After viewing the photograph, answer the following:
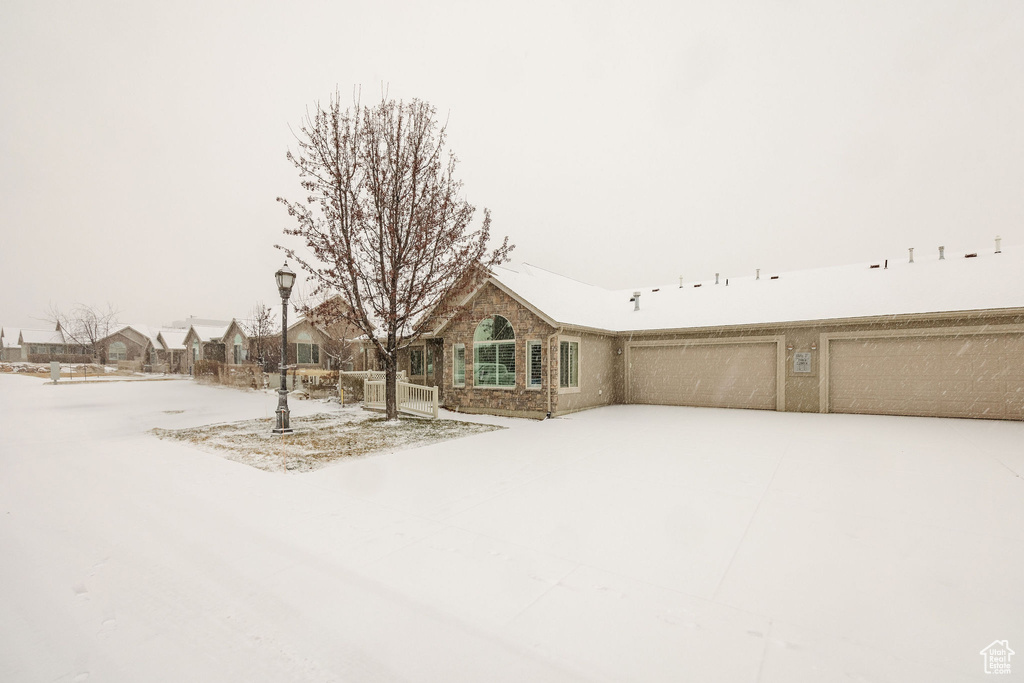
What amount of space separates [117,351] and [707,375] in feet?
238

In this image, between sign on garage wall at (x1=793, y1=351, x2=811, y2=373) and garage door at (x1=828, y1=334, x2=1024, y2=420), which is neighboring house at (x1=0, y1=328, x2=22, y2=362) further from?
garage door at (x1=828, y1=334, x2=1024, y2=420)

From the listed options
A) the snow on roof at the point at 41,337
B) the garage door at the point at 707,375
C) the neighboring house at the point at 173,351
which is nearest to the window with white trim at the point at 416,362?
the garage door at the point at 707,375

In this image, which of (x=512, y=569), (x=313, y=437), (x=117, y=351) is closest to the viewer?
(x=512, y=569)

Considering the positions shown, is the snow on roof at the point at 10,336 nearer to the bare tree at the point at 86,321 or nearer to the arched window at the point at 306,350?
the bare tree at the point at 86,321

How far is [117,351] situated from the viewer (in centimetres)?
5656

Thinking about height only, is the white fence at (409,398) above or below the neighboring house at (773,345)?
below

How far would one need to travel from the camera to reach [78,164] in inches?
1024

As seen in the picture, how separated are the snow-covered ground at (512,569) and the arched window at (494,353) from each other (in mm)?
6479

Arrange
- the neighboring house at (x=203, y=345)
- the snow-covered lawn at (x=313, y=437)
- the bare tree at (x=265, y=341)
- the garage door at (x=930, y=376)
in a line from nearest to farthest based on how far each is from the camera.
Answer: the snow-covered lawn at (x=313, y=437)
the garage door at (x=930, y=376)
the bare tree at (x=265, y=341)
the neighboring house at (x=203, y=345)

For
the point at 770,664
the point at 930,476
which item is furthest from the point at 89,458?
the point at 930,476

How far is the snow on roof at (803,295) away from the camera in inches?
508

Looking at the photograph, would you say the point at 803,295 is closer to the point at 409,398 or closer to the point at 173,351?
the point at 409,398

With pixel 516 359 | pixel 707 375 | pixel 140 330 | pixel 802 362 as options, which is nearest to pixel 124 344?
pixel 140 330

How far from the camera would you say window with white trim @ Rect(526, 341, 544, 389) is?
1349cm
